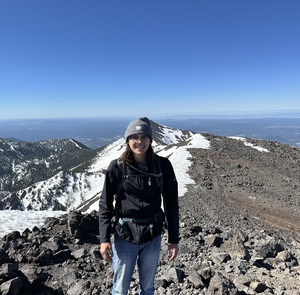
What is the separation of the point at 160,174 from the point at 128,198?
664mm

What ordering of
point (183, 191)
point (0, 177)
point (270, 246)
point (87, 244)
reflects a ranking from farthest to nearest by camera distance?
point (0, 177), point (183, 191), point (87, 244), point (270, 246)

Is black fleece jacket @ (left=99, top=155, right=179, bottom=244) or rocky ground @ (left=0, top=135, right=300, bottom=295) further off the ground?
black fleece jacket @ (left=99, top=155, right=179, bottom=244)

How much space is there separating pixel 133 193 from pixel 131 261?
3.97 feet

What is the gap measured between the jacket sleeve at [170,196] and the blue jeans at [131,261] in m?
0.32

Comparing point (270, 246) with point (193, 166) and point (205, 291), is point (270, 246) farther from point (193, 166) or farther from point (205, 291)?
point (193, 166)

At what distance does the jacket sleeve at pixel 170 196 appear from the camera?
4.86m

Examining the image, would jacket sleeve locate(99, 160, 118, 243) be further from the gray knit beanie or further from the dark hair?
the gray knit beanie

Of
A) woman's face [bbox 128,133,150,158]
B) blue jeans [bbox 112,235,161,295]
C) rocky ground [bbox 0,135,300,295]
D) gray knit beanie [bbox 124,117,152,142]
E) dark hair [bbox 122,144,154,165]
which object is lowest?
rocky ground [bbox 0,135,300,295]

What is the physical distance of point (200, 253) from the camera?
9.78 metres

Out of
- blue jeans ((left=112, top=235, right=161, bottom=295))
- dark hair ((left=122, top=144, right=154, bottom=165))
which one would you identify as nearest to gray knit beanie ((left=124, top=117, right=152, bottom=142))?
dark hair ((left=122, top=144, right=154, bottom=165))

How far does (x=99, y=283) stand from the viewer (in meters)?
7.43

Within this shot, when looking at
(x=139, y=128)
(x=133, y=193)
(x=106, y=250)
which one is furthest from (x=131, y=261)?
(x=139, y=128)

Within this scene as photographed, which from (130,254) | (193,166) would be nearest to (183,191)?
(193,166)

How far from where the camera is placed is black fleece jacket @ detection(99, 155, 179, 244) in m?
4.68
